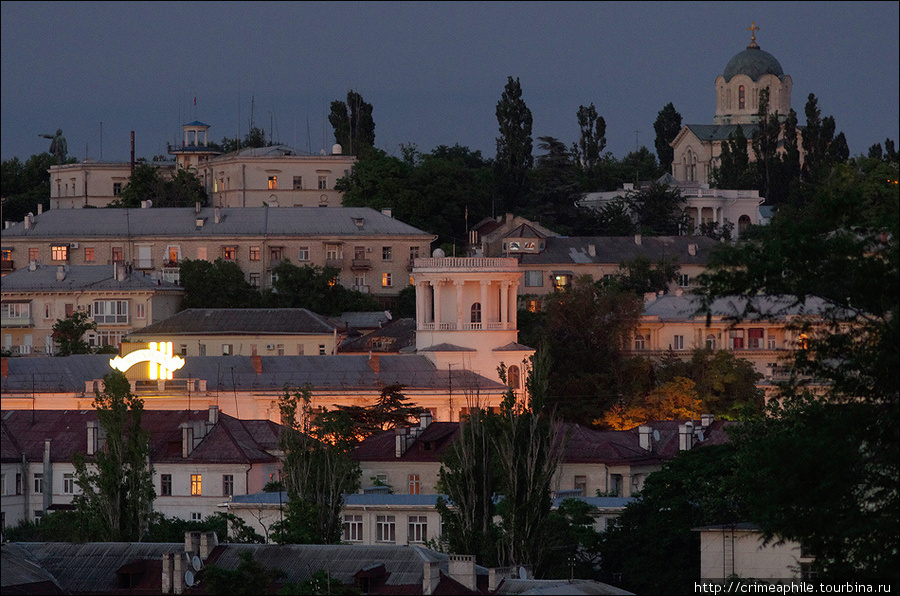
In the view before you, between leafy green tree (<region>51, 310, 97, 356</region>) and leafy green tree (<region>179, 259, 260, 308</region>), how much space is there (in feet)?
17.7

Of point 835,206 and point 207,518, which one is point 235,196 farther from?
point 835,206

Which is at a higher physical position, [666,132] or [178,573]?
[666,132]

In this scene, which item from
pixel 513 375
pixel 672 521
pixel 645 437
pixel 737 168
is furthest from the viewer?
pixel 737 168

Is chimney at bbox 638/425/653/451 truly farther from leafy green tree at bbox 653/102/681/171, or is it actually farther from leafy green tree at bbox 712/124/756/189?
leafy green tree at bbox 653/102/681/171

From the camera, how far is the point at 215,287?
380 feet

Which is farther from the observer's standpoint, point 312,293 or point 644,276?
point 644,276

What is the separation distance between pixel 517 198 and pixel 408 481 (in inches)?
2458

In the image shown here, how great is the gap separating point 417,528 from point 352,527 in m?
1.89

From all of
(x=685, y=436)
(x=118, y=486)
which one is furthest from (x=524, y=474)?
(x=685, y=436)

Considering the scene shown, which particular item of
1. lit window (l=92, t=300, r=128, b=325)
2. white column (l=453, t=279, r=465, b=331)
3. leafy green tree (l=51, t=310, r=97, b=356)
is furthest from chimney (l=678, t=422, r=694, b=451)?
lit window (l=92, t=300, r=128, b=325)

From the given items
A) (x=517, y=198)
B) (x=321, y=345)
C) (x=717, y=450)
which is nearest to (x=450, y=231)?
(x=517, y=198)

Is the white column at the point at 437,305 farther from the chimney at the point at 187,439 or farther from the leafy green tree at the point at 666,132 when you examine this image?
the leafy green tree at the point at 666,132

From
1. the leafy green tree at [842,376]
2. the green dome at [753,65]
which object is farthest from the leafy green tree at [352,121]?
the leafy green tree at [842,376]

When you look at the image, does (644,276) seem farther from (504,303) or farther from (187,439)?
(187,439)
